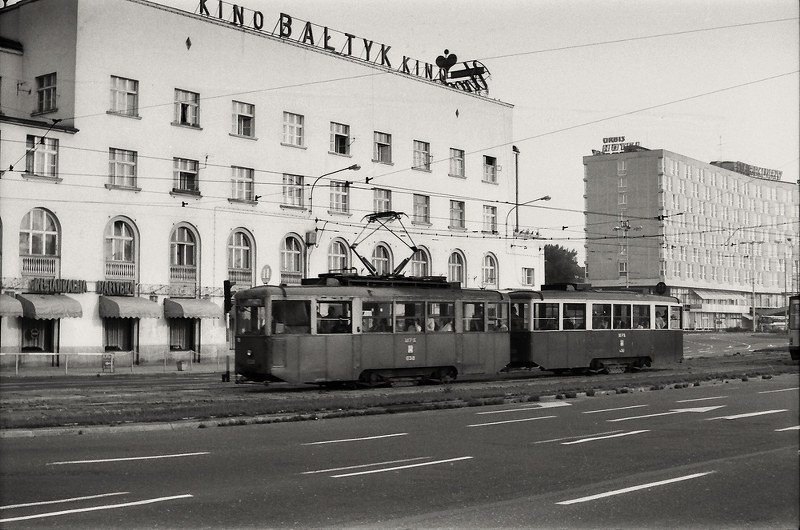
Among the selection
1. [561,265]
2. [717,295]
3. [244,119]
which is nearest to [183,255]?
[244,119]

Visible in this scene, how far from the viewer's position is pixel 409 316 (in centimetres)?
2997

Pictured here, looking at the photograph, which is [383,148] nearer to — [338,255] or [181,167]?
[338,255]

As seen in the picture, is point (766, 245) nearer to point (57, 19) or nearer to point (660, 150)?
point (660, 150)

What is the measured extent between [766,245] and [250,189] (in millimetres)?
79504

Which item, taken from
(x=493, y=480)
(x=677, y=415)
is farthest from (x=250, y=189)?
(x=493, y=480)

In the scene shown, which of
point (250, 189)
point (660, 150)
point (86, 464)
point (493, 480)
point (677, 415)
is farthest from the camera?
point (660, 150)

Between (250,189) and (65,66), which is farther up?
(65,66)

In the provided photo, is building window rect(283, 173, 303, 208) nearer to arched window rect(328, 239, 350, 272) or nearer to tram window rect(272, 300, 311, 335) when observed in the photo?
arched window rect(328, 239, 350, 272)

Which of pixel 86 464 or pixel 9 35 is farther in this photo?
pixel 9 35

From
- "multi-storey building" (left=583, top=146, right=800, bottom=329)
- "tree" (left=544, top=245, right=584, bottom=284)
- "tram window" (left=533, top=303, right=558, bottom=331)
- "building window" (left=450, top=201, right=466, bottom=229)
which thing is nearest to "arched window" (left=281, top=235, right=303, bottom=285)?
"building window" (left=450, top=201, right=466, bottom=229)

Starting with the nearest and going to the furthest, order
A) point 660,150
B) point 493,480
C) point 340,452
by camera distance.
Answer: point 493,480 < point 340,452 < point 660,150

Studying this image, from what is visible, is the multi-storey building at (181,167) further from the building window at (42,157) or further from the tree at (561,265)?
the tree at (561,265)

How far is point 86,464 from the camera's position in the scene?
12773 millimetres

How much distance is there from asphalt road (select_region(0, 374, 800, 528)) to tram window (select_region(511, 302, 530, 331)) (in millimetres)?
14333
